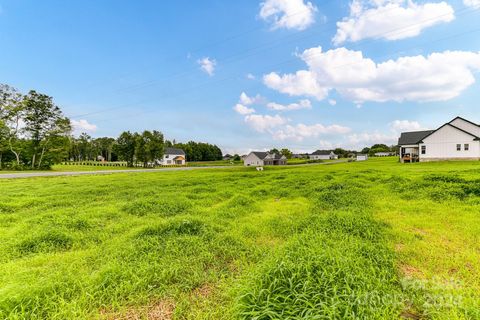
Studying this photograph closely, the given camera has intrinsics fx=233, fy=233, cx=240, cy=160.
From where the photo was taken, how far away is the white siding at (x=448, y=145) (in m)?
24.7

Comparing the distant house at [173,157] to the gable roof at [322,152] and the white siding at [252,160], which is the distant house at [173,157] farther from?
the gable roof at [322,152]

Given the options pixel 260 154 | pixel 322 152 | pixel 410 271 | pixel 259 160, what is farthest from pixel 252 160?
pixel 410 271

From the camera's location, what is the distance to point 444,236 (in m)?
4.34

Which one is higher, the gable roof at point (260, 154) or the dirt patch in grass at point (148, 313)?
the gable roof at point (260, 154)

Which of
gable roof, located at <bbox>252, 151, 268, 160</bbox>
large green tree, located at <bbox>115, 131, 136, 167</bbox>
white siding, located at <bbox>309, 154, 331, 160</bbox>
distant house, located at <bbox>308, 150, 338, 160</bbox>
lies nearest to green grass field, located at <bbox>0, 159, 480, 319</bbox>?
large green tree, located at <bbox>115, 131, 136, 167</bbox>

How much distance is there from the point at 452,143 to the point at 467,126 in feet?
13.6

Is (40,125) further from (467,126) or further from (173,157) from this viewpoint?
(467,126)

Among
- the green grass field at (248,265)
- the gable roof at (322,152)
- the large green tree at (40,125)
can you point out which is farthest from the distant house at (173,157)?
the gable roof at (322,152)

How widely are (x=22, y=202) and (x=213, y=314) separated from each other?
368 inches

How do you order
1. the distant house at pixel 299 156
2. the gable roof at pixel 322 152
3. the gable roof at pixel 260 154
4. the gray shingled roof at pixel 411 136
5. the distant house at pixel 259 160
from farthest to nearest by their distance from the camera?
the distant house at pixel 299 156, the gable roof at pixel 322 152, the gable roof at pixel 260 154, the distant house at pixel 259 160, the gray shingled roof at pixel 411 136

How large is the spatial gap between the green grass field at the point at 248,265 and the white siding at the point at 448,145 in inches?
1008

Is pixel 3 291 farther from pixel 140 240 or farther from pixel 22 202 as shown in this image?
pixel 22 202

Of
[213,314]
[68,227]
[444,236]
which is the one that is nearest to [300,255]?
[213,314]

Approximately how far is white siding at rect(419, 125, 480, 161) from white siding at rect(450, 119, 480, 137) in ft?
10.4
